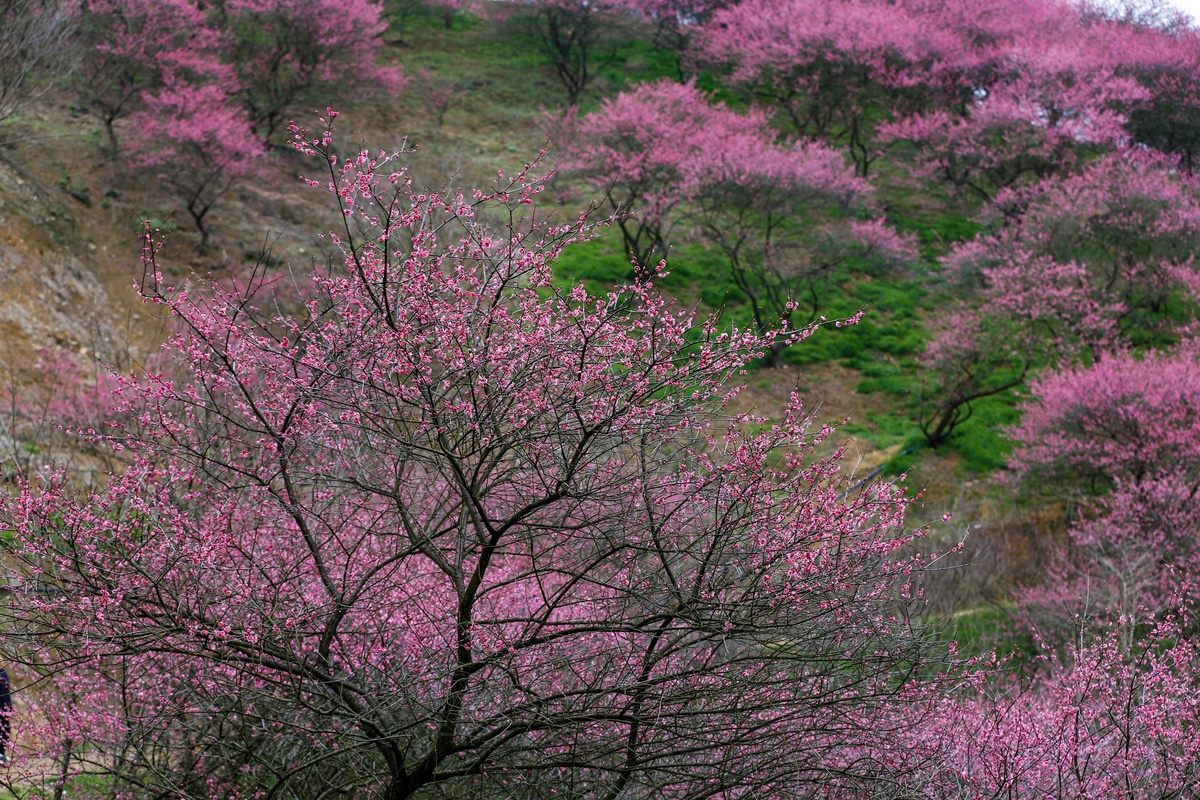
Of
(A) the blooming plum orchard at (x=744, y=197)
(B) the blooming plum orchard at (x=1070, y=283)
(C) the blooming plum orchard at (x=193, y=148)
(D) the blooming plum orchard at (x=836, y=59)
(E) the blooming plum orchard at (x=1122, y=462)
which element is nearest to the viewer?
(E) the blooming plum orchard at (x=1122, y=462)

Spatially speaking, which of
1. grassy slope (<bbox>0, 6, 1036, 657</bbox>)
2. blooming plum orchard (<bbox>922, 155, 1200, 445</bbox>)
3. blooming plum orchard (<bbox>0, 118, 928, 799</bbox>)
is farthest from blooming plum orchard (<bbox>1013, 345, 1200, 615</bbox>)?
blooming plum orchard (<bbox>0, 118, 928, 799</bbox>)

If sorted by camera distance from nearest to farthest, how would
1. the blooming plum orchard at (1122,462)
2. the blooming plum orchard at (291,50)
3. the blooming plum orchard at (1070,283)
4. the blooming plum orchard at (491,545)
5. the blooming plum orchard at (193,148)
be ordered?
the blooming plum orchard at (491,545) < the blooming plum orchard at (1122,462) < the blooming plum orchard at (1070,283) < the blooming plum orchard at (193,148) < the blooming plum orchard at (291,50)

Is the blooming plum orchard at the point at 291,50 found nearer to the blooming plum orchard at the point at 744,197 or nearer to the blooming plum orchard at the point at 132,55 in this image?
the blooming plum orchard at the point at 132,55

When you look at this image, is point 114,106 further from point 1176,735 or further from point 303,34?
point 1176,735

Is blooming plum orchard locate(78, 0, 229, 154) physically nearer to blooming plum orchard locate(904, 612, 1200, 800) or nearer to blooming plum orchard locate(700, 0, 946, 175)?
blooming plum orchard locate(700, 0, 946, 175)

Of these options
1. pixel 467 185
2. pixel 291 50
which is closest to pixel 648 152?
pixel 467 185

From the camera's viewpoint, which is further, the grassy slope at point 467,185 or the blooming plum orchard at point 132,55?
the blooming plum orchard at point 132,55

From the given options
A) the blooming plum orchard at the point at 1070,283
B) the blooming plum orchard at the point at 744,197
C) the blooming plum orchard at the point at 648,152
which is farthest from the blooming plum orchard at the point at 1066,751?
the blooming plum orchard at the point at 648,152

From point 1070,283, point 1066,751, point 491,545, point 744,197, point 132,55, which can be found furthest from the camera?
point 132,55

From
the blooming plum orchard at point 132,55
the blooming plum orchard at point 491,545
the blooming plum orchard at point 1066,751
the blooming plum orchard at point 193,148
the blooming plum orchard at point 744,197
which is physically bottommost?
the blooming plum orchard at point 1066,751

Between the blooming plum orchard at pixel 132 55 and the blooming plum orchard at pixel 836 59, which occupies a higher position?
the blooming plum orchard at pixel 132 55

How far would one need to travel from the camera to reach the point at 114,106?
21.8m

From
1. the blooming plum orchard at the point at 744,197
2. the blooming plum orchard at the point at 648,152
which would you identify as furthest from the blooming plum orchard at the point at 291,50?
the blooming plum orchard at the point at 744,197

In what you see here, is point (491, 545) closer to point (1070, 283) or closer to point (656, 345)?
point (656, 345)
